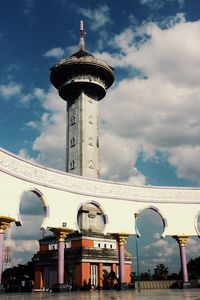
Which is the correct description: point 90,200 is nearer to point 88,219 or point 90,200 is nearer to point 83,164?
point 88,219

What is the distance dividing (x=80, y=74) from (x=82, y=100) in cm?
414

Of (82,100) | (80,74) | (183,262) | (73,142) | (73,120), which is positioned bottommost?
(183,262)

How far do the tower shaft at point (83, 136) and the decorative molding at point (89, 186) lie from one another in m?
17.3

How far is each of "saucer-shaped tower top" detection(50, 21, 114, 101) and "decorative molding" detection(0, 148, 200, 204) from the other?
85.2 ft

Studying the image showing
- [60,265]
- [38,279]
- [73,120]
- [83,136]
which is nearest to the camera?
[60,265]

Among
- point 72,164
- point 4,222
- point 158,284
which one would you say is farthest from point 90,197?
point 72,164

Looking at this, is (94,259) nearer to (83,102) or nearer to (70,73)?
(83,102)

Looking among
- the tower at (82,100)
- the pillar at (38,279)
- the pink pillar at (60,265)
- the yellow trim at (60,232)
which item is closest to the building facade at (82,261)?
the pillar at (38,279)

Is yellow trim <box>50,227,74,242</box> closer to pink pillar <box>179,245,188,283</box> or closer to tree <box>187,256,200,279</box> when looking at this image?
pink pillar <box>179,245,188,283</box>

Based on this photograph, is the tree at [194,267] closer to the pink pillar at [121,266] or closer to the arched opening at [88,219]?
the arched opening at [88,219]

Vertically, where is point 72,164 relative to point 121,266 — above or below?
above

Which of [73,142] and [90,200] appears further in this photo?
[73,142]

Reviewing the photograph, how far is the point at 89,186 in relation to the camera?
98.4ft

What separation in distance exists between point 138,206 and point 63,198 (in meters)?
7.66
